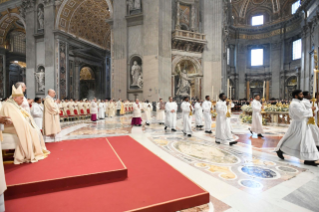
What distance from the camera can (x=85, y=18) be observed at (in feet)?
74.8

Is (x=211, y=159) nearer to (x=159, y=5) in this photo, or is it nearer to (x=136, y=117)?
(x=136, y=117)

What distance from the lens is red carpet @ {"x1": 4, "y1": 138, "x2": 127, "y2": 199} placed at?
9.16 ft

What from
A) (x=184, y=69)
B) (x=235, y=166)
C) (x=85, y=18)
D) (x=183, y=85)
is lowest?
(x=235, y=166)

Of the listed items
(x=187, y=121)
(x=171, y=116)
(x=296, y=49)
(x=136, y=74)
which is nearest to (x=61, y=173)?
(x=187, y=121)

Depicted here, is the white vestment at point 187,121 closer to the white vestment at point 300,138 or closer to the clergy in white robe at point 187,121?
the clergy in white robe at point 187,121

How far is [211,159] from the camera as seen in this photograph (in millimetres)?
4633

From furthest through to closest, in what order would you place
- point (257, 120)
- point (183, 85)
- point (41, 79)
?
point (41, 79), point (183, 85), point (257, 120)

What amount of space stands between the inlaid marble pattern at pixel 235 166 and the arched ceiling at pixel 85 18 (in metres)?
17.8

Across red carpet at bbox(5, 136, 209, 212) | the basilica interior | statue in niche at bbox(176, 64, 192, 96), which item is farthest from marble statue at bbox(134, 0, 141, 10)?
red carpet at bbox(5, 136, 209, 212)

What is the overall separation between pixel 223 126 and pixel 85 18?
22976 mm

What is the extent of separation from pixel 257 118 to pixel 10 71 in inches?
1348

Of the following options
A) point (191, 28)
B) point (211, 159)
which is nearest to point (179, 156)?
point (211, 159)

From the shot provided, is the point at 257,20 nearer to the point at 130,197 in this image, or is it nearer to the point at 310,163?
the point at 310,163

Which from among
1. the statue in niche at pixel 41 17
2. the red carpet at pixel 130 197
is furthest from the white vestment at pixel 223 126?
the statue in niche at pixel 41 17
